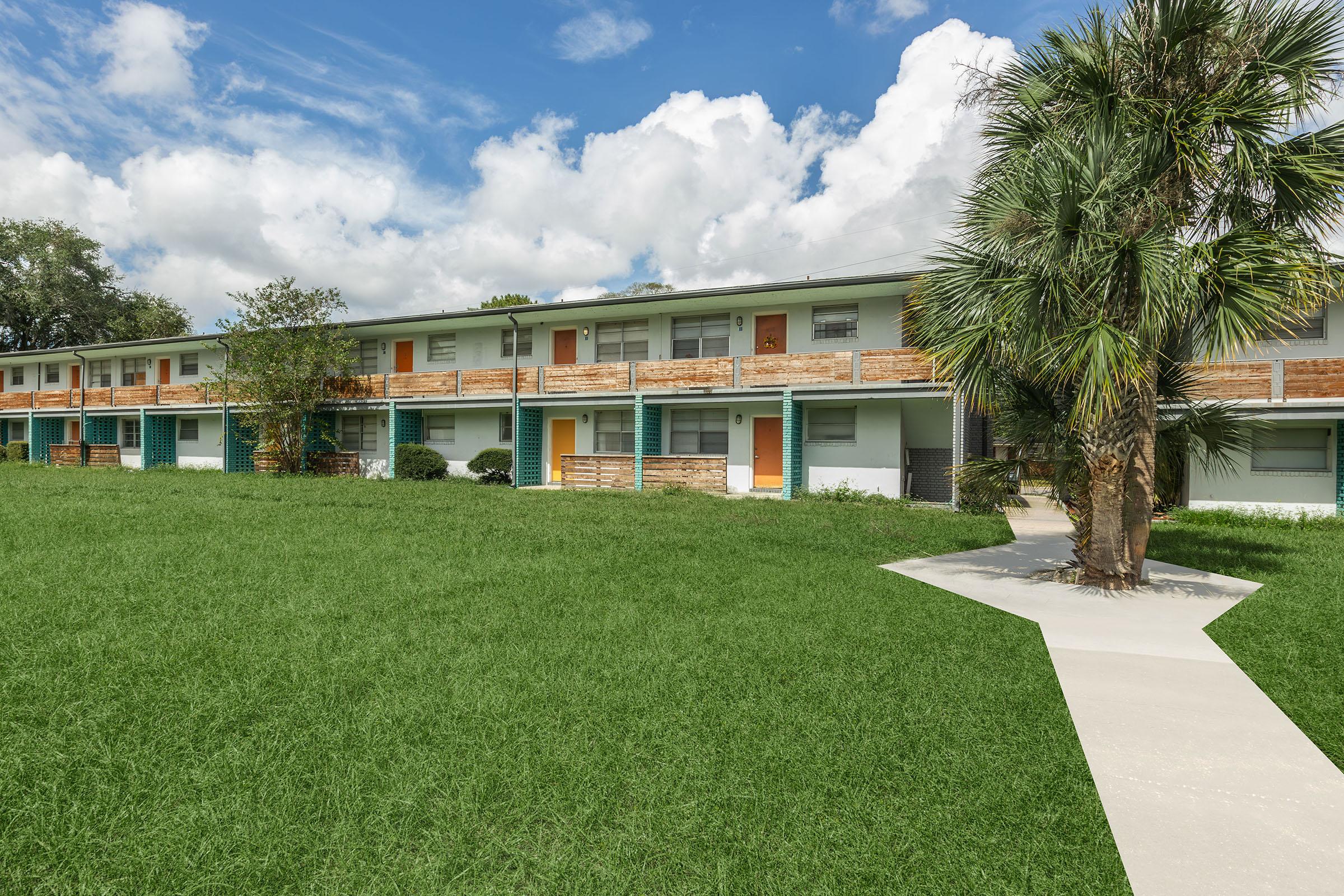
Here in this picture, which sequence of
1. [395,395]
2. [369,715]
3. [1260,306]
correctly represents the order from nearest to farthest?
[369,715], [1260,306], [395,395]

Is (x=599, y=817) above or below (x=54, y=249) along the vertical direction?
below

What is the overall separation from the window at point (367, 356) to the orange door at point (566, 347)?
8456 mm

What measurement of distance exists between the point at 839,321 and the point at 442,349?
608 inches

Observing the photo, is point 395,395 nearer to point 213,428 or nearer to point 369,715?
point 213,428

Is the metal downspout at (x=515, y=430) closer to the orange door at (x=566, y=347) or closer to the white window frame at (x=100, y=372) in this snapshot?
the orange door at (x=566, y=347)

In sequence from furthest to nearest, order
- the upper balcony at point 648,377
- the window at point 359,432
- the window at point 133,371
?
the window at point 133,371 < the window at point 359,432 < the upper balcony at point 648,377

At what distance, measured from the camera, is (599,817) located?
2803mm

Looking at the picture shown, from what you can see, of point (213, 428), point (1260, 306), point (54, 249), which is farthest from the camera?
point (54, 249)

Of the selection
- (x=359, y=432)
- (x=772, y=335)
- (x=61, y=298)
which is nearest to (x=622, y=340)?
(x=772, y=335)

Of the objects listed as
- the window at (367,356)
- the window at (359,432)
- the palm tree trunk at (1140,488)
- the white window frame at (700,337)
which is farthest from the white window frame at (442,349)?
the palm tree trunk at (1140,488)

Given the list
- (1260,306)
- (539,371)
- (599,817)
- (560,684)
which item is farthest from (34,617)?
(539,371)

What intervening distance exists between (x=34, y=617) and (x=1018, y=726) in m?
7.63

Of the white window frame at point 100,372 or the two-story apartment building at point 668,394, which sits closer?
the two-story apartment building at point 668,394

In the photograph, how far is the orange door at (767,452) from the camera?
19.8 meters
